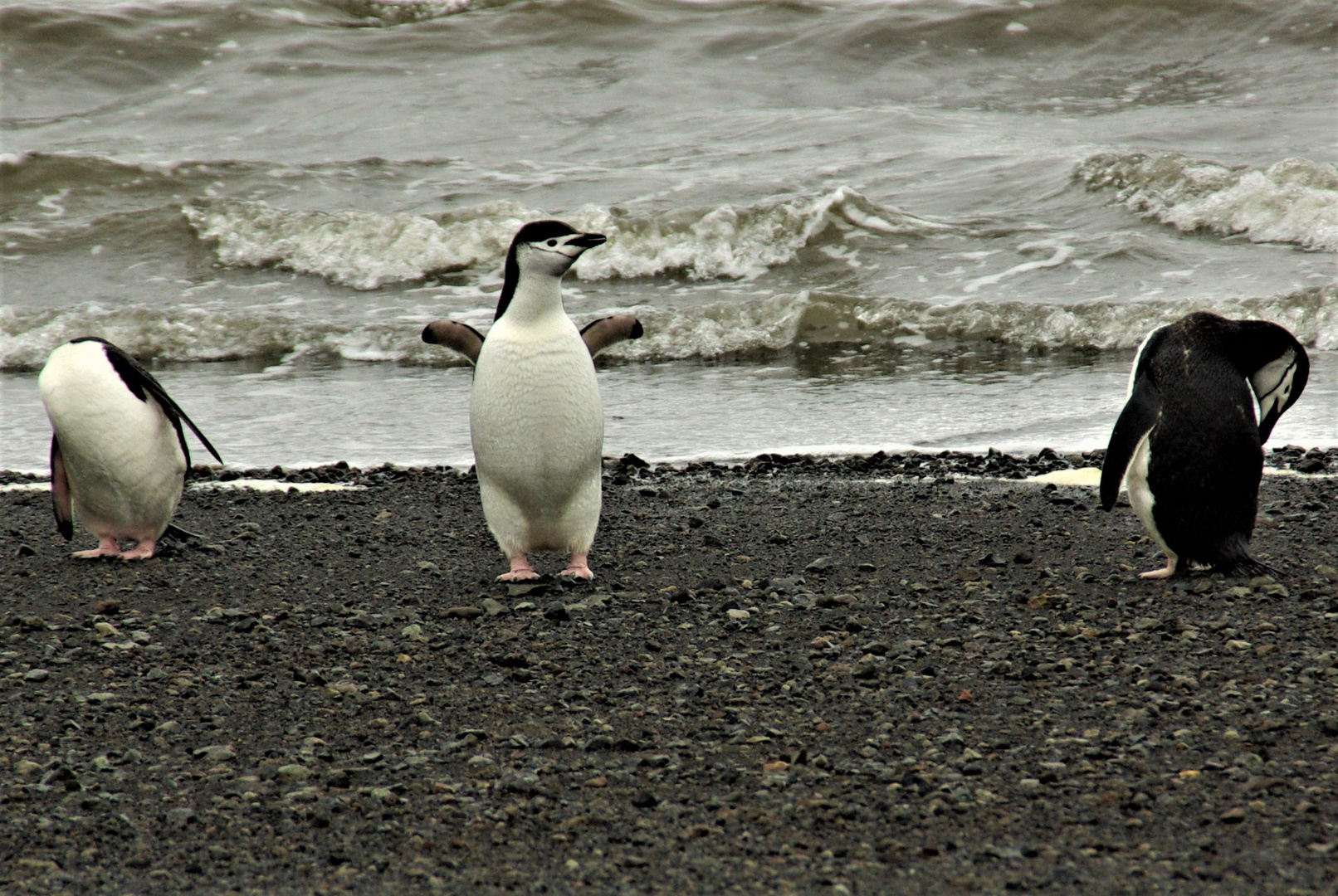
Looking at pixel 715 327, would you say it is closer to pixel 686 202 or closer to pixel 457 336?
pixel 686 202

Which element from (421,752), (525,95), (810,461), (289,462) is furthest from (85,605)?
(525,95)

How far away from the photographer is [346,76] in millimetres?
15688

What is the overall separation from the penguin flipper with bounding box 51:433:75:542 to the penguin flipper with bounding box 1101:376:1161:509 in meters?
3.22

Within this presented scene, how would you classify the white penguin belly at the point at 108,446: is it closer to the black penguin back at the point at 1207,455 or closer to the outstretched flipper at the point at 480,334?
the outstretched flipper at the point at 480,334

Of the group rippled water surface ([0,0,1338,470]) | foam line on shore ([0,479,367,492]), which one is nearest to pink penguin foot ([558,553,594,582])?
foam line on shore ([0,479,367,492])

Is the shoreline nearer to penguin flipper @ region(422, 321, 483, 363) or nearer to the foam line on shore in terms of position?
the foam line on shore

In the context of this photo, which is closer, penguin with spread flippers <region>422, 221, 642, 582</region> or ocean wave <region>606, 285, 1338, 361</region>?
penguin with spread flippers <region>422, 221, 642, 582</region>

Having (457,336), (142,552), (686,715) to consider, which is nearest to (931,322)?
(457,336)

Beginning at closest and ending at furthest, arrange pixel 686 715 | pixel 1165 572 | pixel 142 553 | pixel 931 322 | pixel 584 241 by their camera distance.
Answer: pixel 686 715
pixel 584 241
pixel 1165 572
pixel 142 553
pixel 931 322

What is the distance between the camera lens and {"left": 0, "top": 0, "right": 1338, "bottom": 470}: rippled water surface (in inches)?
314

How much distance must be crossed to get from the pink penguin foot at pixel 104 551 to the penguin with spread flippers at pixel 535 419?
134cm

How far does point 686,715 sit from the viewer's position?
283cm

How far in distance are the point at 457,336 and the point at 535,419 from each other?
44cm

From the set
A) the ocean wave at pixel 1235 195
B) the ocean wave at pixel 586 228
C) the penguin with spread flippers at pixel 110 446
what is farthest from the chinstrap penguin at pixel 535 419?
the ocean wave at pixel 1235 195
